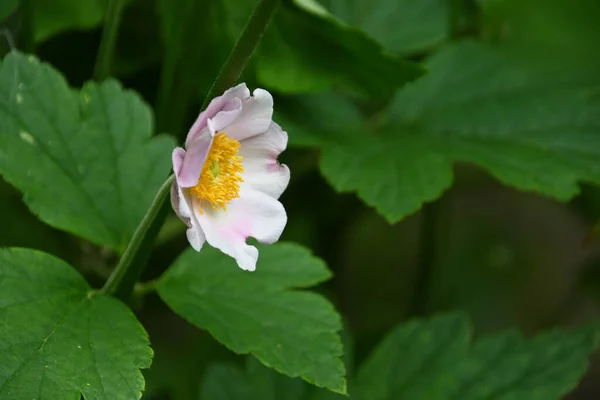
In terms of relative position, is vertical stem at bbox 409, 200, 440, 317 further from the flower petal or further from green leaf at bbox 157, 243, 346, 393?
the flower petal

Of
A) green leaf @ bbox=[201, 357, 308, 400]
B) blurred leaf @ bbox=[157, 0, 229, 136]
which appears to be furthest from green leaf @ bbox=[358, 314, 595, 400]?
blurred leaf @ bbox=[157, 0, 229, 136]

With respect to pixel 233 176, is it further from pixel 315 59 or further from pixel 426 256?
pixel 426 256

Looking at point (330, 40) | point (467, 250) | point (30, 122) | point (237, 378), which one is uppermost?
point (330, 40)

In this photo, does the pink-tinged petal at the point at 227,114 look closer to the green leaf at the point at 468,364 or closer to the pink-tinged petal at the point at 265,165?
the pink-tinged petal at the point at 265,165

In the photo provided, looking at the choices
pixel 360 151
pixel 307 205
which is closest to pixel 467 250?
pixel 307 205

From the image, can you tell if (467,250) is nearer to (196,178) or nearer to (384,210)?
(384,210)

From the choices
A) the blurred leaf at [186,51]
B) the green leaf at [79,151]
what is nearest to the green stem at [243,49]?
the green leaf at [79,151]

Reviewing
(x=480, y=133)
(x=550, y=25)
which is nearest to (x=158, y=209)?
(x=480, y=133)
